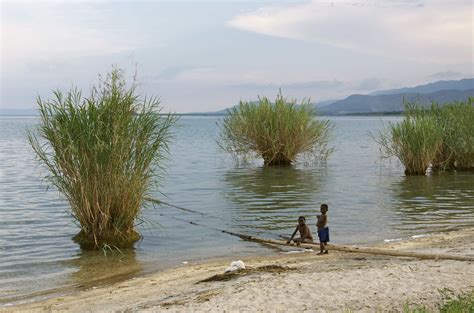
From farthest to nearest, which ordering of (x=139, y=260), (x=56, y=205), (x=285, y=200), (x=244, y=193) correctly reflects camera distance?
(x=244, y=193)
(x=285, y=200)
(x=56, y=205)
(x=139, y=260)

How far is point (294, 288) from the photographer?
7508mm

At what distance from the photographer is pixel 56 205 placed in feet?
58.5

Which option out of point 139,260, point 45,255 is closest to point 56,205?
point 45,255

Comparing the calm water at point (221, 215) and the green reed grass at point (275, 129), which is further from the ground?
the green reed grass at point (275, 129)

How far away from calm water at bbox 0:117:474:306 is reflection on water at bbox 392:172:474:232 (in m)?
0.03

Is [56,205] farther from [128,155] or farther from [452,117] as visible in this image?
[452,117]

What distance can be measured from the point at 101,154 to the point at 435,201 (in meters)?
11.6

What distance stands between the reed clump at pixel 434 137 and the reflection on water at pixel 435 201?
697 mm

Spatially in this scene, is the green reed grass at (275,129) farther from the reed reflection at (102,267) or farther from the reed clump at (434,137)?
the reed reflection at (102,267)

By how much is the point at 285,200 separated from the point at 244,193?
2267 mm

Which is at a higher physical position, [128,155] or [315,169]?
[128,155]

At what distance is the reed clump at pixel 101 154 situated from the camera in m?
11.1

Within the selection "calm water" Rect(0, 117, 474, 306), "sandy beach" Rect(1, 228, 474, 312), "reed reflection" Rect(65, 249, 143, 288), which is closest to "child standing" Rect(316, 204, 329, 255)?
"sandy beach" Rect(1, 228, 474, 312)

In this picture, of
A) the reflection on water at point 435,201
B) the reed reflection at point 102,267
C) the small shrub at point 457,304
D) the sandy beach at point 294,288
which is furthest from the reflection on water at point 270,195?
the small shrub at point 457,304
